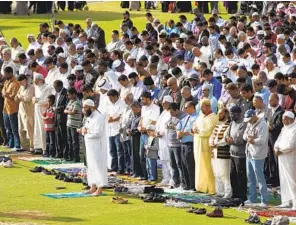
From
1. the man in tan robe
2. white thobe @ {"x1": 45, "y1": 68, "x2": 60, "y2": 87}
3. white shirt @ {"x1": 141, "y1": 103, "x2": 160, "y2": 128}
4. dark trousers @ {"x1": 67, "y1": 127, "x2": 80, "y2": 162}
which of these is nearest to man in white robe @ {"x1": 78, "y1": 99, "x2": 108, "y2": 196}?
white shirt @ {"x1": 141, "y1": 103, "x2": 160, "y2": 128}

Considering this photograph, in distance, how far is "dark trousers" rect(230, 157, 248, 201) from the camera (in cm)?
2398

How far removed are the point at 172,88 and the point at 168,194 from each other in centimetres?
326

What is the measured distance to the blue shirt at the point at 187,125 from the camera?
25.5m

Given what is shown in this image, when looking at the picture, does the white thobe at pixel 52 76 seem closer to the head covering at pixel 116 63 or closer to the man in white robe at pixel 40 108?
the man in white robe at pixel 40 108

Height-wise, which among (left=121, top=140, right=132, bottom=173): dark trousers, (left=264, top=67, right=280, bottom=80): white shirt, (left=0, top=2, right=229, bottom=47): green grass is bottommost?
(left=121, top=140, right=132, bottom=173): dark trousers

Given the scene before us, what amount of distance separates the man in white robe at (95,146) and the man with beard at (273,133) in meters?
3.55

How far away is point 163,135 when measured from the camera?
1035 inches

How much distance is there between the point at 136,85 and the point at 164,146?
2952 mm

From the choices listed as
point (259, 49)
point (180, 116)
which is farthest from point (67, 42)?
point (180, 116)

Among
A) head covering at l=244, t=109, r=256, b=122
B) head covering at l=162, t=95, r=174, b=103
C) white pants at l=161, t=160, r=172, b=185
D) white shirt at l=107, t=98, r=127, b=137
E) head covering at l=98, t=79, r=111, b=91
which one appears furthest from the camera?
head covering at l=98, t=79, r=111, b=91

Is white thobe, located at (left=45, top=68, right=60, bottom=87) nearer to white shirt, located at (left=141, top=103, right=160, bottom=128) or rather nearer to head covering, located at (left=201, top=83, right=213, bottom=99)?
white shirt, located at (left=141, top=103, right=160, bottom=128)

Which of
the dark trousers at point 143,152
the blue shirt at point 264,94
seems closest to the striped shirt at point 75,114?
the dark trousers at point 143,152

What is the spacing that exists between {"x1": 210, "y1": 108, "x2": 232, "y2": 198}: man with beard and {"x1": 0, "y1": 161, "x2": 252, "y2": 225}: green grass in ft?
4.39

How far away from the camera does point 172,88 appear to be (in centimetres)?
2731
